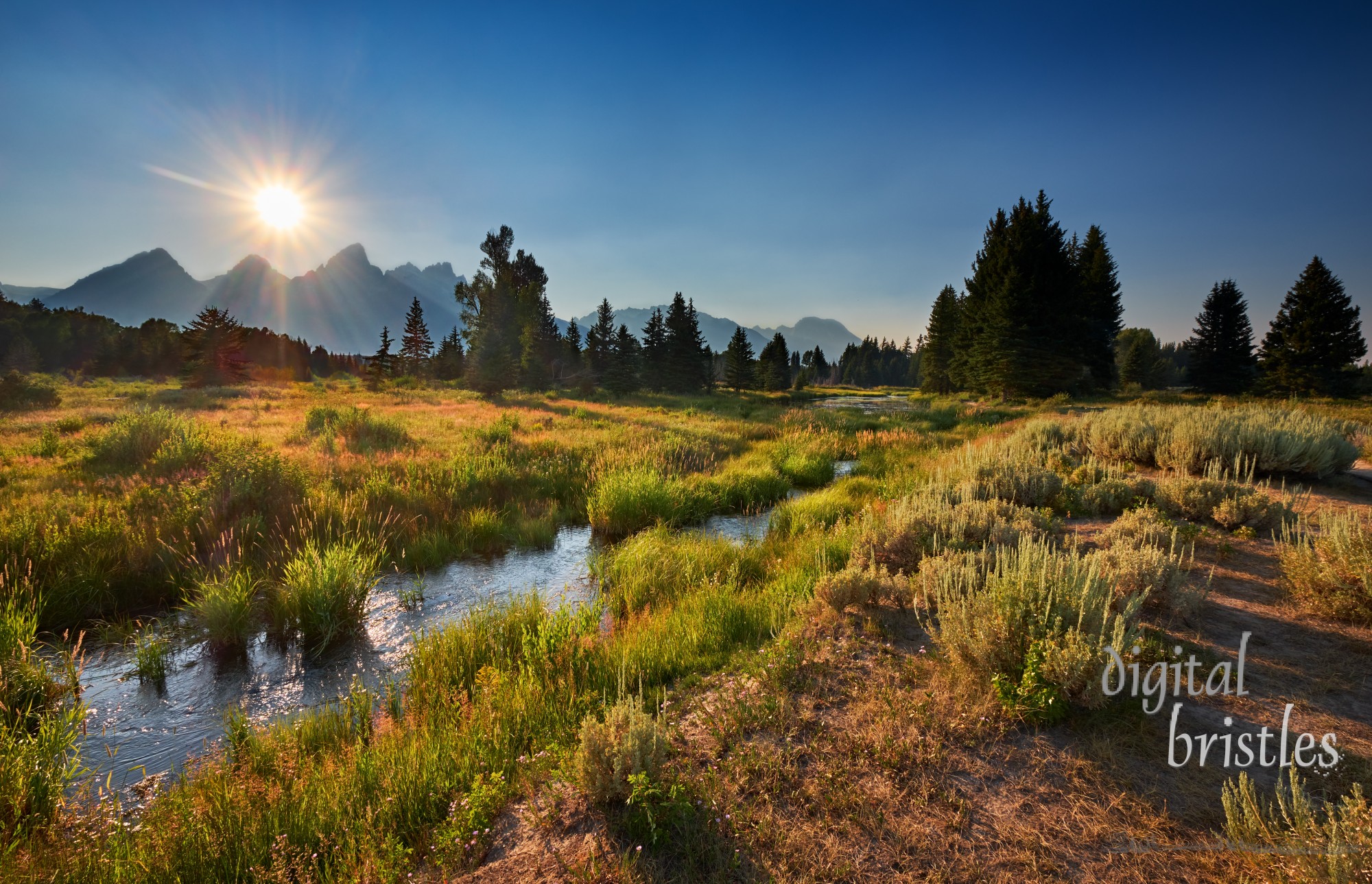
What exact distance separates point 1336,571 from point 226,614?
10190mm

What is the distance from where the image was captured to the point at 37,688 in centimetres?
395

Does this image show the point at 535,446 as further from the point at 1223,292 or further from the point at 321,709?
the point at 1223,292

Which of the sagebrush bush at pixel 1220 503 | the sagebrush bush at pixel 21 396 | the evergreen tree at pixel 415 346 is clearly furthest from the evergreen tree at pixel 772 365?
the sagebrush bush at pixel 1220 503

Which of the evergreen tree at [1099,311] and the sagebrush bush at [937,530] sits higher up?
the evergreen tree at [1099,311]

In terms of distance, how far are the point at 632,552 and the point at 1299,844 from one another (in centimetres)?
607

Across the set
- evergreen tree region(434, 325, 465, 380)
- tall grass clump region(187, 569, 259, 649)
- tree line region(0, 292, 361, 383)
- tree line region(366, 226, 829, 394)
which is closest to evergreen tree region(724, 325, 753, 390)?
tree line region(366, 226, 829, 394)

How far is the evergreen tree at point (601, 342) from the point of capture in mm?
57750

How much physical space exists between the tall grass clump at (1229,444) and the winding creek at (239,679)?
1049 cm

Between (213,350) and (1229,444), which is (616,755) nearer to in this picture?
(1229,444)

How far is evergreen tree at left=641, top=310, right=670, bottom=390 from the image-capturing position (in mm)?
55188

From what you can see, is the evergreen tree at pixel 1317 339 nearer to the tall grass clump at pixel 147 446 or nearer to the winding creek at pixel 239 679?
the winding creek at pixel 239 679

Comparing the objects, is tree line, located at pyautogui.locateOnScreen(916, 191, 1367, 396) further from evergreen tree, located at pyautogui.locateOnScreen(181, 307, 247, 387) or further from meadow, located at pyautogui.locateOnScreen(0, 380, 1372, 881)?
evergreen tree, located at pyautogui.locateOnScreen(181, 307, 247, 387)

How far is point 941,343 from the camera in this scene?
5622 cm

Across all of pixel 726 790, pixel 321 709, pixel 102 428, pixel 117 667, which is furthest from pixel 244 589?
pixel 102 428
